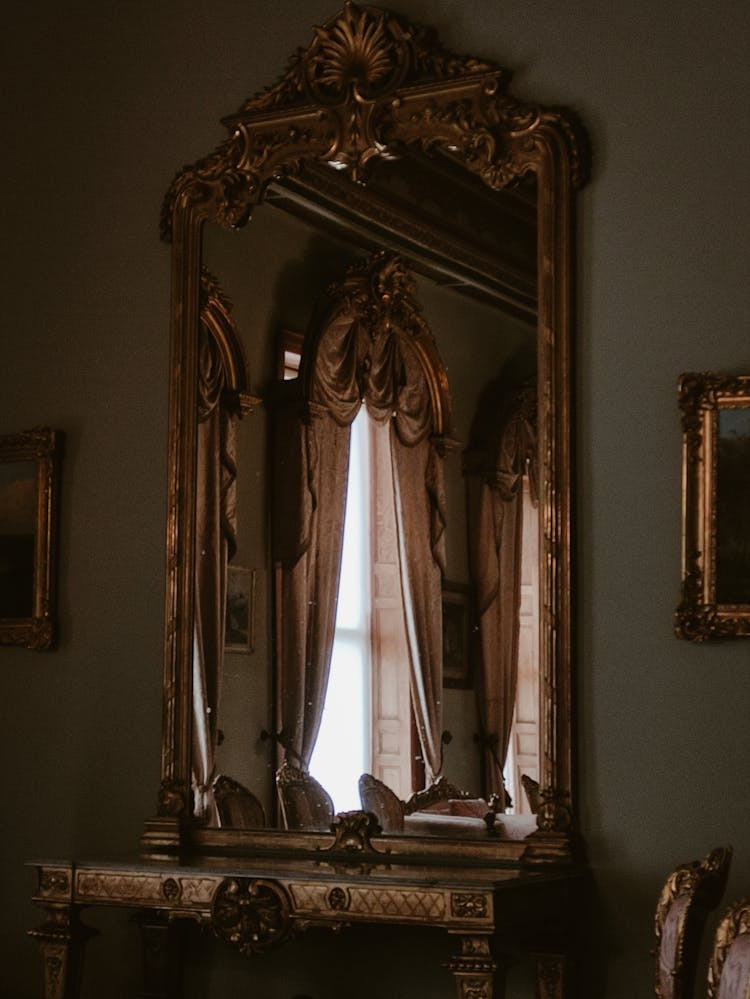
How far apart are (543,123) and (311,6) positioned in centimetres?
102

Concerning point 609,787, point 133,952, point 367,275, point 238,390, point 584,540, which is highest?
point 367,275

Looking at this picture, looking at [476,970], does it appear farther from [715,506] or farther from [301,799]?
[715,506]

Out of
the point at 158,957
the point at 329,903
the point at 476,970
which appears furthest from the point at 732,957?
the point at 158,957

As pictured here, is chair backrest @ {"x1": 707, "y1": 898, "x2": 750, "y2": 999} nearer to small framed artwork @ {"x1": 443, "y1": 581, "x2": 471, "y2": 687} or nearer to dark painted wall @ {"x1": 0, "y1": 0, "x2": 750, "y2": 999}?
dark painted wall @ {"x1": 0, "y1": 0, "x2": 750, "y2": 999}

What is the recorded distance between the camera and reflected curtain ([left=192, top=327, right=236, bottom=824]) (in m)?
5.48

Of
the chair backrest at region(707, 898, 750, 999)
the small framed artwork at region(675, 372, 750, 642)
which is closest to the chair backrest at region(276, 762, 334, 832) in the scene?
the small framed artwork at region(675, 372, 750, 642)

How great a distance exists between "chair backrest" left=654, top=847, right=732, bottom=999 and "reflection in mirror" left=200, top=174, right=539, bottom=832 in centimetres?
97

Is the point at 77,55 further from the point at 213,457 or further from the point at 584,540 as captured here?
the point at 584,540

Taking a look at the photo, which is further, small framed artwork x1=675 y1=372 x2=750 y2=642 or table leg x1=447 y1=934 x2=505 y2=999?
small framed artwork x1=675 y1=372 x2=750 y2=642

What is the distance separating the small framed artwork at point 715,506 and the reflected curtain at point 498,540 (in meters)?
0.49

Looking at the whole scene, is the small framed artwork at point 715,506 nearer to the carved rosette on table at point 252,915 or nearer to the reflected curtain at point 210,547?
the carved rosette on table at point 252,915

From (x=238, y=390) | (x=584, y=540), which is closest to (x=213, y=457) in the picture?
(x=238, y=390)

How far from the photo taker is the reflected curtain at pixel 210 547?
18.0ft

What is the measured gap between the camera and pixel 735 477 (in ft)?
16.0
